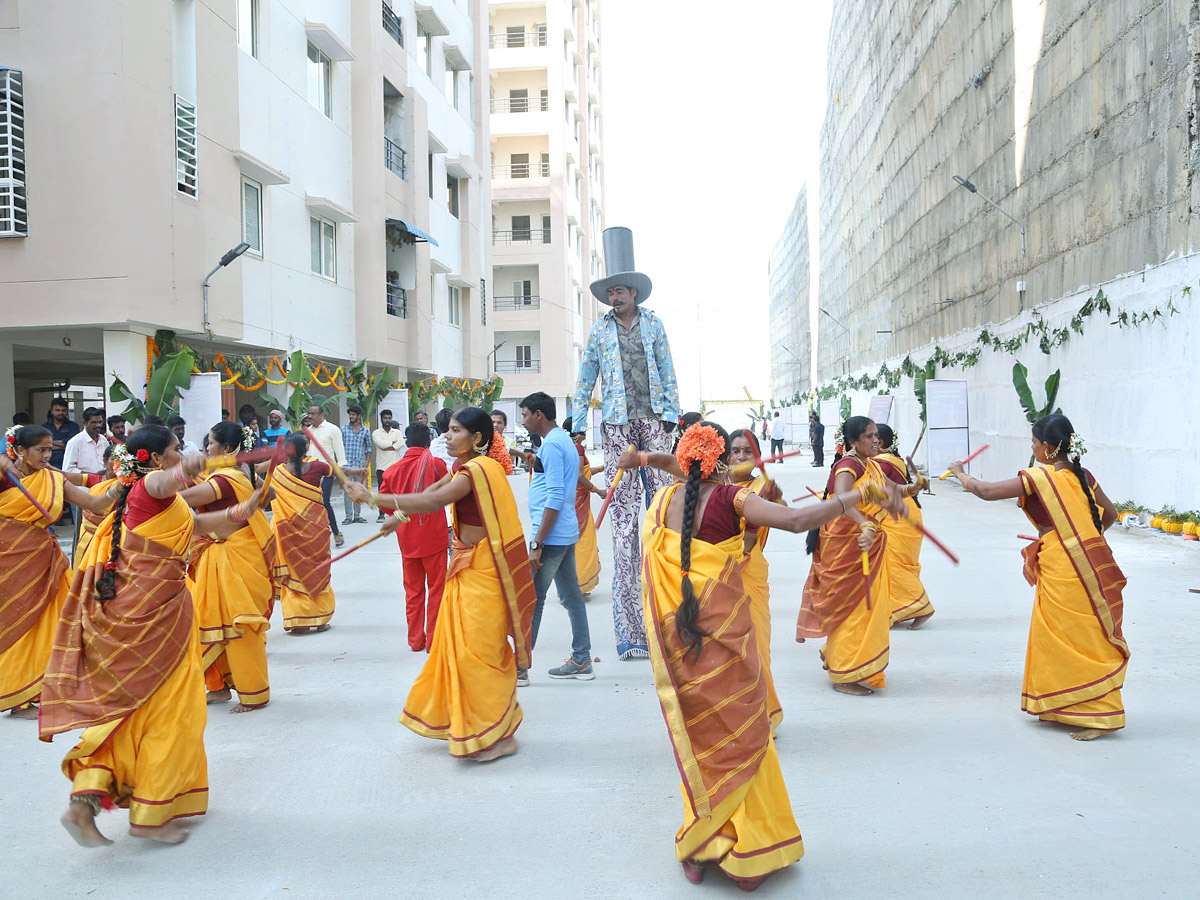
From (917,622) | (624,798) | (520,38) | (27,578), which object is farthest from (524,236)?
(624,798)

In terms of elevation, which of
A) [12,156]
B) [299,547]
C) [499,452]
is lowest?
[299,547]

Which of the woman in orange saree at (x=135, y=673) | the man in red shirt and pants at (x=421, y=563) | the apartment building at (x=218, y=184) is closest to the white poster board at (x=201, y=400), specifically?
the apartment building at (x=218, y=184)

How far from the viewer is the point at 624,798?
4398 mm

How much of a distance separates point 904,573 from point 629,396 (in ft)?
9.01

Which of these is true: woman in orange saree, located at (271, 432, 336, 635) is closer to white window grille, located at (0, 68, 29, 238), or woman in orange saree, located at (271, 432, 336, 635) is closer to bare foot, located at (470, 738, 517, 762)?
bare foot, located at (470, 738, 517, 762)

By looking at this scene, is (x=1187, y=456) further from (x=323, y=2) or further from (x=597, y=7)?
(x=597, y=7)

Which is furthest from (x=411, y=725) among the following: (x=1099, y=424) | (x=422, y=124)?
(x=422, y=124)

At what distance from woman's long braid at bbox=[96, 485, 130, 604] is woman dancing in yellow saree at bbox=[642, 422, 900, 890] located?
2195 mm

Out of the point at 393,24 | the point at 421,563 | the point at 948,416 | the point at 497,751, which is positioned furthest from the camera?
the point at 393,24

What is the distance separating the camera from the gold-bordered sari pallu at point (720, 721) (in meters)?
3.56

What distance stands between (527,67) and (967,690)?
44.9 metres

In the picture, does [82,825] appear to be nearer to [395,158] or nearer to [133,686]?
[133,686]

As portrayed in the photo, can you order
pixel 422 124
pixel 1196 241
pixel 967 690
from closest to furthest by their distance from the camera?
pixel 967 690, pixel 1196 241, pixel 422 124

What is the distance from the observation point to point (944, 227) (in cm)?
2625
